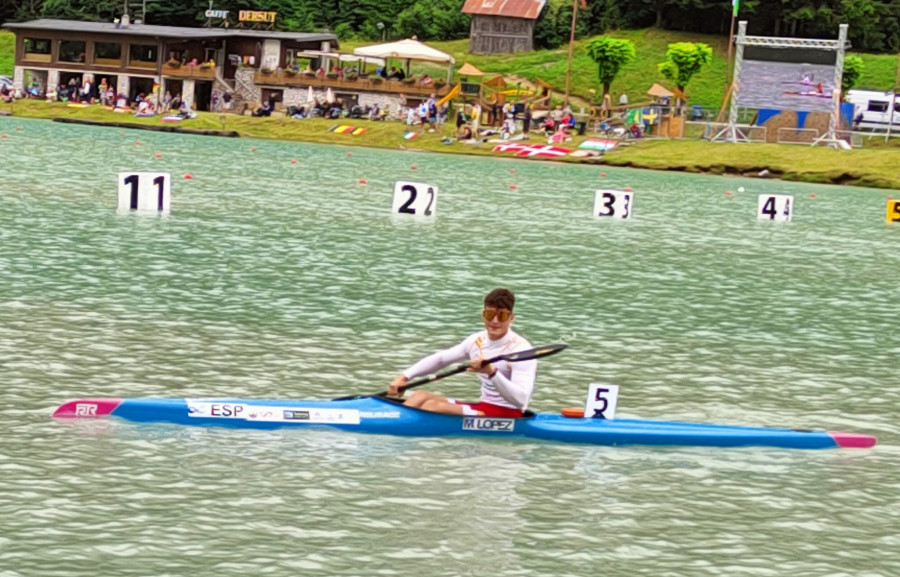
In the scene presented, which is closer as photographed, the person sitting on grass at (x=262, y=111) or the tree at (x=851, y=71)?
the person sitting on grass at (x=262, y=111)

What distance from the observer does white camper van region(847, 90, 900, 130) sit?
92.5m

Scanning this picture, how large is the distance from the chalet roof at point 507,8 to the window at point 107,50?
32.8 metres

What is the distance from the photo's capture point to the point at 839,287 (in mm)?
28750

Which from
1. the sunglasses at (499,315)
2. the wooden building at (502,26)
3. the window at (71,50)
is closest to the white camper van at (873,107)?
the wooden building at (502,26)

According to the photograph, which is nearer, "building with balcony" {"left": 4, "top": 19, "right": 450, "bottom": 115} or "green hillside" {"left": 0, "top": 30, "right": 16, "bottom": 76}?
"building with balcony" {"left": 4, "top": 19, "right": 450, "bottom": 115}

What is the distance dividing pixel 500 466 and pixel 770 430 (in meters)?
3.09

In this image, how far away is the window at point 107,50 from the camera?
10444cm

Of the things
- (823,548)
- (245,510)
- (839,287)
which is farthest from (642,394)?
(839,287)

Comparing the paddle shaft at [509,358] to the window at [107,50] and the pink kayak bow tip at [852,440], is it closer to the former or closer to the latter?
the pink kayak bow tip at [852,440]

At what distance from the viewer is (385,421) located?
1380cm

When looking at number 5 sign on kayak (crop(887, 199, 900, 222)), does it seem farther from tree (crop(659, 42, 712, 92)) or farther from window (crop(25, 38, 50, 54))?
window (crop(25, 38, 50, 54))

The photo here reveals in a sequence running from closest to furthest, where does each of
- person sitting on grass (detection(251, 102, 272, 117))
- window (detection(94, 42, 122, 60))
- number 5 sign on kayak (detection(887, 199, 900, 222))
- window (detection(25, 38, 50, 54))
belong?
number 5 sign on kayak (detection(887, 199, 900, 222))
person sitting on grass (detection(251, 102, 272, 117))
window (detection(94, 42, 122, 60))
window (detection(25, 38, 50, 54))

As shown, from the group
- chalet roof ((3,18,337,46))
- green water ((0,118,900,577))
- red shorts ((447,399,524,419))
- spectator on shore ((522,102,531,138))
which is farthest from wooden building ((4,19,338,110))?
red shorts ((447,399,524,419))

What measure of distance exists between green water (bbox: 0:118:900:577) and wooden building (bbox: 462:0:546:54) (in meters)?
87.8
